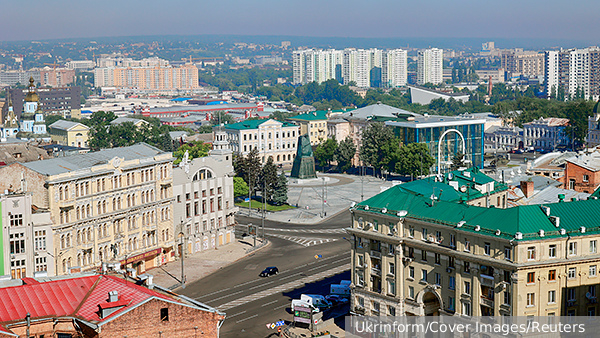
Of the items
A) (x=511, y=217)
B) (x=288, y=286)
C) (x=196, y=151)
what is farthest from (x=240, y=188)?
(x=511, y=217)

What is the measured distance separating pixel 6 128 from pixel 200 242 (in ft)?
293

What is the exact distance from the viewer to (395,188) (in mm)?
81062

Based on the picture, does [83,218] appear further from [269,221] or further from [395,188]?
[269,221]

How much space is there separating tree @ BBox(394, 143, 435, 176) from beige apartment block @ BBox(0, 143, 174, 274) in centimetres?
7851

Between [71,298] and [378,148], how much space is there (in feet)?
452

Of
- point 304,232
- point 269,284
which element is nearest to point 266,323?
point 269,284

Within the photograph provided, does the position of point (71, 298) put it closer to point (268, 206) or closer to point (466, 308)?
point (466, 308)

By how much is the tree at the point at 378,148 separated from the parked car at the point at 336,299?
96899mm

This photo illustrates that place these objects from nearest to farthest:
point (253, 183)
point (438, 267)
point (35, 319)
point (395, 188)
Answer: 1. point (35, 319)
2. point (438, 267)
3. point (395, 188)
4. point (253, 183)

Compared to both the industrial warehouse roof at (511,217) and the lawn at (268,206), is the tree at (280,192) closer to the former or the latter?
the lawn at (268,206)

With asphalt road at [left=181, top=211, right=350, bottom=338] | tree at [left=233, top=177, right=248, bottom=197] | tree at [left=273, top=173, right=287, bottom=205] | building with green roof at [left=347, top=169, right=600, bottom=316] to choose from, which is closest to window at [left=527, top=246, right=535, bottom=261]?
building with green roof at [left=347, top=169, right=600, bottom=316]

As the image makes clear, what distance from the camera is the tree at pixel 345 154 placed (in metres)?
194

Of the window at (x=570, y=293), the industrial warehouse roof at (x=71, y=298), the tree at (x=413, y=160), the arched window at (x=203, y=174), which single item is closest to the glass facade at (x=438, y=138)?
the tree at (x=413, y=160)

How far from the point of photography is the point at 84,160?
102m
